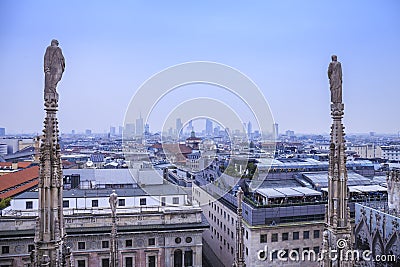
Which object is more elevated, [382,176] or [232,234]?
[382,176]

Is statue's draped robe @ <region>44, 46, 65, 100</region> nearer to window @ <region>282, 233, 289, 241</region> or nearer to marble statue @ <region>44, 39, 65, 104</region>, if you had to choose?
marble statue @ <region>44, 39, 65, 104</region>

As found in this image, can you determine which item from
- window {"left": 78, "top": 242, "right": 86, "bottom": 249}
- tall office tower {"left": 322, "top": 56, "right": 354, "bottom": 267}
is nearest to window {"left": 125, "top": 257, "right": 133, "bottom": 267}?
window {"left": 78, "top": 242, "right": 86, "bottom": 249}

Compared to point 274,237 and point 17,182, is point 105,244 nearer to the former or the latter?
point 274,237

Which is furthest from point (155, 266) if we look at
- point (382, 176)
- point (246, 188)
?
point (382, 176)

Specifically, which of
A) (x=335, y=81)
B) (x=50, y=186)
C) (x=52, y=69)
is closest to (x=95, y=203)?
(x=50, y=186)

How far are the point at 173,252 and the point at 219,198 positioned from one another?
633cm

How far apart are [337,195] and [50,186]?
3701mm

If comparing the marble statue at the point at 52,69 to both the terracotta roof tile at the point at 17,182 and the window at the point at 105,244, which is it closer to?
the window at the point at 105,244

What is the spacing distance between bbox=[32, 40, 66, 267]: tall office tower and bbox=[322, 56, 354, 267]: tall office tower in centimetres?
344

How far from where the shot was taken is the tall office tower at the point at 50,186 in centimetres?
428

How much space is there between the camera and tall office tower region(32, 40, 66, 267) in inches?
169

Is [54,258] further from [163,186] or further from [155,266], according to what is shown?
[163,186]

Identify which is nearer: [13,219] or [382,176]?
[13,219]

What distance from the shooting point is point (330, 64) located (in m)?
5.40
